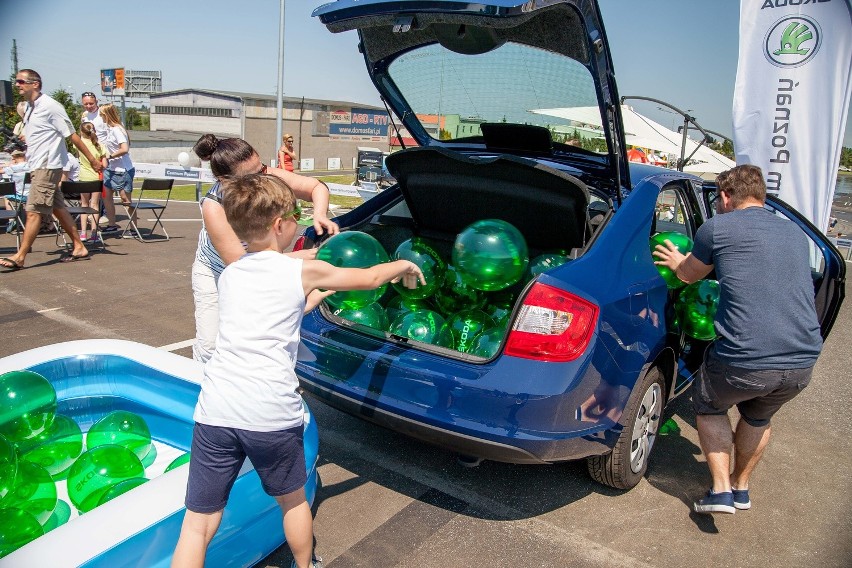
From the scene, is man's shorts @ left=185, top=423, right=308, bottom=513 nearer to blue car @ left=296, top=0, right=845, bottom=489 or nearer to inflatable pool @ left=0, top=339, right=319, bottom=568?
inflatable pool @ left=0, top=339, right=319, bottom=568

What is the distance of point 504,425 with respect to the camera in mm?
2699

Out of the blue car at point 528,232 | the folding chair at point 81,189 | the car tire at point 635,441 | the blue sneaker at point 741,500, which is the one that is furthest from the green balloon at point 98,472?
the folding chair at point 81,189

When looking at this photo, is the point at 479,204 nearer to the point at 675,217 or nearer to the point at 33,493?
the point at 675,217

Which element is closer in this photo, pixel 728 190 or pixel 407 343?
pixel 407 343

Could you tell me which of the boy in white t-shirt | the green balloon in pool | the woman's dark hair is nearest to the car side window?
the green balloon in pool

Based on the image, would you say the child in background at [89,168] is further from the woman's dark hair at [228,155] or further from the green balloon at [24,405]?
the woman's dark hair at [228,155]

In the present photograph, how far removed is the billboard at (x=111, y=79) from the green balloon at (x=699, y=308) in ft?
212

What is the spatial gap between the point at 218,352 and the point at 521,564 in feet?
4.96

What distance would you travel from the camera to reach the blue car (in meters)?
2.75

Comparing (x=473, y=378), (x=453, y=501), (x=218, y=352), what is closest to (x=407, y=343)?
(x=473, y=378)

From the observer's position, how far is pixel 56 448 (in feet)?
10.1

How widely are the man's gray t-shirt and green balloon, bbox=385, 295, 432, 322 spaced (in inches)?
62.4

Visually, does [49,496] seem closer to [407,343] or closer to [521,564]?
[407,343]

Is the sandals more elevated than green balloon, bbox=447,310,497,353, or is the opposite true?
green balloon, bbox=447,310,497,353
